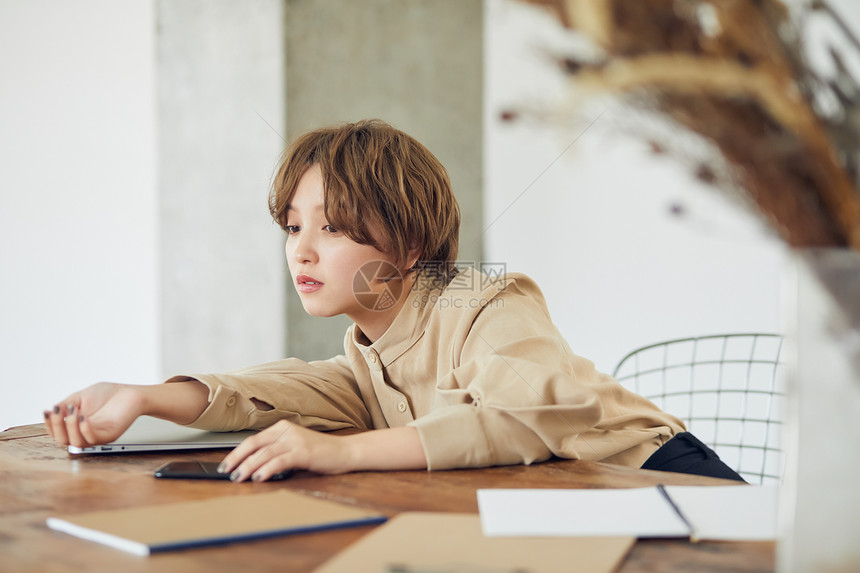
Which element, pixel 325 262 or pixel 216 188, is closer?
pixel 325 262

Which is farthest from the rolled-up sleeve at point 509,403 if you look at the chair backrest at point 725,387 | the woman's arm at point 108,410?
the chair backrest at point 725,387

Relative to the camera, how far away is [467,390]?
90 cm

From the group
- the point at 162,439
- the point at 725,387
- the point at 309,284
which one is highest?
the point at 309,284

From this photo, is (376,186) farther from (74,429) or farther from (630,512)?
(630,512)

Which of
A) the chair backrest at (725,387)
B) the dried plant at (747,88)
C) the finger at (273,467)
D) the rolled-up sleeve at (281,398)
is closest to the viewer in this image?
the dried plant at (747,88)

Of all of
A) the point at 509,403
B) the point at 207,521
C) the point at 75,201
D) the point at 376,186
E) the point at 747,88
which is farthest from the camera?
the point at 75,201

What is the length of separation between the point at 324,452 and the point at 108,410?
32 cm

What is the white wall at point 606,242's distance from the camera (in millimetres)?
2205

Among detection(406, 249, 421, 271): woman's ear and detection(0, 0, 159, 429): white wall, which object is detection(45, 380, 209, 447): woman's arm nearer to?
detection(406, 249, 421, 271): woman's ear

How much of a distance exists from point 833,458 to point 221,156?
2.37m

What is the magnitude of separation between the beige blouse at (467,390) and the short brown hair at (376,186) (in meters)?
0.08

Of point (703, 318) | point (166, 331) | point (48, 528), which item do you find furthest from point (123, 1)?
point (48, 528)

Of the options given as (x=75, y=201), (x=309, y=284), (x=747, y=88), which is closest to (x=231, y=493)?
(x=309, y=284)

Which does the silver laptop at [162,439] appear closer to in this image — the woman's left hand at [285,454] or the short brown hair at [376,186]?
the woman's left hand at [285,454]
